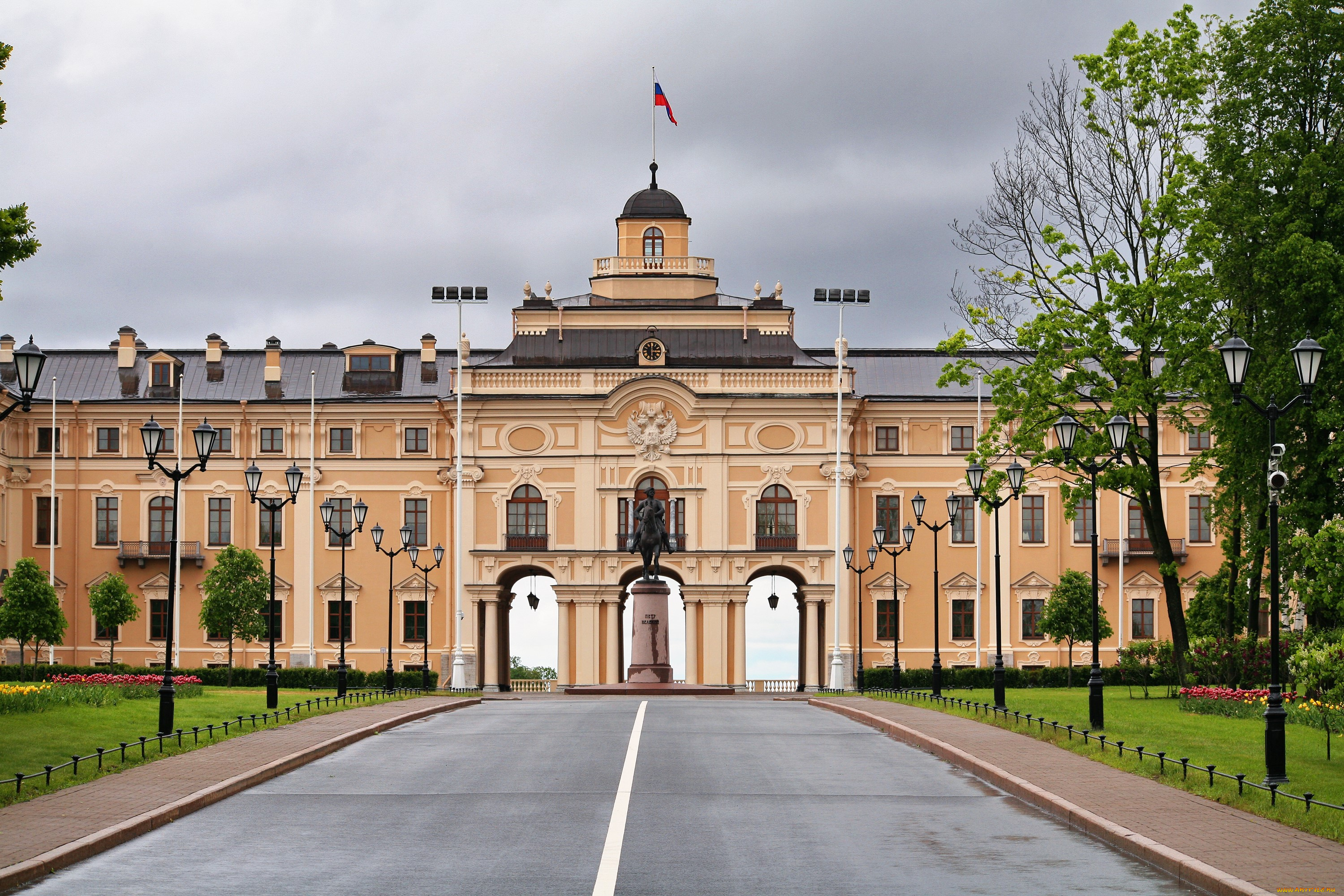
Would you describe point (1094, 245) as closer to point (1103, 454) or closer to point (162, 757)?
point (1103, 454)

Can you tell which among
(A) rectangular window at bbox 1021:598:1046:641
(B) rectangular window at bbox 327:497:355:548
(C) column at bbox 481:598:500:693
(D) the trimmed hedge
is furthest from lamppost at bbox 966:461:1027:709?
(B) rectangular window at bbox 327:497:355:548

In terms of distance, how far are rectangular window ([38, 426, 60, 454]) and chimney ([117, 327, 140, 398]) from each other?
340 centimetres

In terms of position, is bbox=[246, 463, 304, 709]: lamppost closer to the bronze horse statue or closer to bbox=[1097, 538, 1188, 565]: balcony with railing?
the bronze horse statue

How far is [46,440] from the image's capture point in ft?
228

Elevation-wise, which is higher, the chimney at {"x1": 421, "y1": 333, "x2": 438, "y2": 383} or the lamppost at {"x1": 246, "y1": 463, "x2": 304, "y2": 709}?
the chimney at {"x1": 421, "y1": 333, "x2": 438, "y2": 383}

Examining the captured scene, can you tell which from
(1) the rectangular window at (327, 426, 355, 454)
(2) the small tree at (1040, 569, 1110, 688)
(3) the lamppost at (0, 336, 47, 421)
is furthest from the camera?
(1) the rectangular window at (327, 426, 355, 454)

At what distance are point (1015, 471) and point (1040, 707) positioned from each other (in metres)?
5.42

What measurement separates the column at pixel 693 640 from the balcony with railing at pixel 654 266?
15.0 meters

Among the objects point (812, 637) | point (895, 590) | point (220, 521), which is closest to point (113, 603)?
point (220, 521)

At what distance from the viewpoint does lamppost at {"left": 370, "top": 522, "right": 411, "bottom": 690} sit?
4622 cm

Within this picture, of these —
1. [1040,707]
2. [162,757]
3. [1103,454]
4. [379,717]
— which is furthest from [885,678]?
[162,757]

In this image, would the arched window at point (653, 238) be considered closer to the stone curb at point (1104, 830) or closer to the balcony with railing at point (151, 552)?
the balcony with railing at point (151, 552)

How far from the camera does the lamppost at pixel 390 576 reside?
46.2 m

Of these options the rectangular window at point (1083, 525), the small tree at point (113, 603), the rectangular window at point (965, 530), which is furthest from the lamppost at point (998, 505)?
the small tree at point (113, 603)
